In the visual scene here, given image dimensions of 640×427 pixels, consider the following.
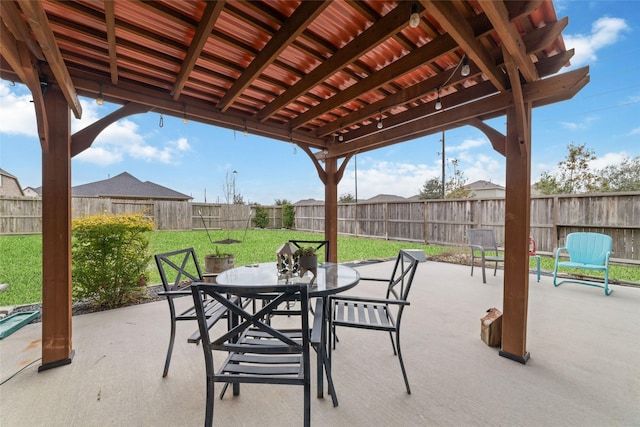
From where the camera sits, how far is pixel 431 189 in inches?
710

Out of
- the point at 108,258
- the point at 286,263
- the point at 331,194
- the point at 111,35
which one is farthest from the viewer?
the point at 331,194

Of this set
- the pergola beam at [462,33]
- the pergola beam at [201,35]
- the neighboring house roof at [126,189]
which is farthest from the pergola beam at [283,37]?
the neighboring house roof at [126,189]

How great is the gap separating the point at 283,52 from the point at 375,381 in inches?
97.1

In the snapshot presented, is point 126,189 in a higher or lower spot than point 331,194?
higher

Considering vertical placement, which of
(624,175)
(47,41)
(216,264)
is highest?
(624,175)

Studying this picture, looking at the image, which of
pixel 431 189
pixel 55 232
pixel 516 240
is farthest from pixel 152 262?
pixel 431 189

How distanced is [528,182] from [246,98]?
2.66 meters

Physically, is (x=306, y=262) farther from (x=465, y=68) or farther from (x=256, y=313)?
(x=465, y=68)

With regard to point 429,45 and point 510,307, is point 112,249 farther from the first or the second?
point 510,307

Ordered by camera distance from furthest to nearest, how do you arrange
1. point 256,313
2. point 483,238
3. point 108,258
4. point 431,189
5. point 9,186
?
point 431,189
point 9,186
point 483,238
point 108,258
point 256,313

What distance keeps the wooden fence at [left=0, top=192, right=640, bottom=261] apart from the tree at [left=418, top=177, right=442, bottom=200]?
9353 millimetres

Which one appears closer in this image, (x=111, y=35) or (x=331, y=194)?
(x=111, y=35)

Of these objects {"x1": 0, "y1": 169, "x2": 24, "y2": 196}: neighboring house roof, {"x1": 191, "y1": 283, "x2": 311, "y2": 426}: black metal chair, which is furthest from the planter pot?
{"x1": 0, "y1": 169, "x2": 24, "y2": 196}: neighboring house roof

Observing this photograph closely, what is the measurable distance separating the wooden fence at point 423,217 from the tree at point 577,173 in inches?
182
